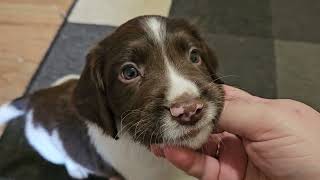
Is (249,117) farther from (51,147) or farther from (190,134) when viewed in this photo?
(51,147)

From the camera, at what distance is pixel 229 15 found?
Result: 2.76 m

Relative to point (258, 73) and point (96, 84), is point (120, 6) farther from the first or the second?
point (96, 84)

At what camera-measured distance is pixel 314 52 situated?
2564 millimetres

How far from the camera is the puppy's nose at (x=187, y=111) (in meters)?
1.18

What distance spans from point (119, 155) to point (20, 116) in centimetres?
69

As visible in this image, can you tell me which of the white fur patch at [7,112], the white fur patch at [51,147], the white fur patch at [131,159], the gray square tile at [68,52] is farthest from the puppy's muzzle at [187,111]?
the gray square tile at [68,52]

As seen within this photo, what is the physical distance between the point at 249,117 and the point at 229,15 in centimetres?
152

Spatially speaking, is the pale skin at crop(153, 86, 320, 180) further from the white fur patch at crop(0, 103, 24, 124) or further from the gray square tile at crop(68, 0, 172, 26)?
the gray square tile at crop(68, 0, 172, 26)

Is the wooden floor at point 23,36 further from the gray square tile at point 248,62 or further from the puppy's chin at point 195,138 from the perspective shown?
the puppy's chin at point 195,138

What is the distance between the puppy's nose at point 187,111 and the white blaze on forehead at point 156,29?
234 mm

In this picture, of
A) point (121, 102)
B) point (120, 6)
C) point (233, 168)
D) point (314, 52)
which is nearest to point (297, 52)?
point (314, 52)

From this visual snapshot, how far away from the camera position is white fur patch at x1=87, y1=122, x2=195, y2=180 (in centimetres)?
166

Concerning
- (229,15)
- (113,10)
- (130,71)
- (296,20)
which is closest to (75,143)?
(130,71)

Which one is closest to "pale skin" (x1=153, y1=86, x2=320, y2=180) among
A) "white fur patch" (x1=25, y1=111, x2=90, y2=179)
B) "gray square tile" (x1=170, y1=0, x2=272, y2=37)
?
"white fur patch" (x1=25, y1=111, x2=90, y2=179)
